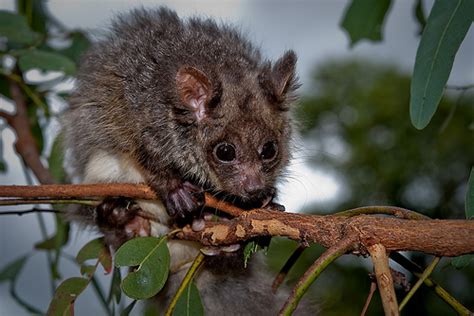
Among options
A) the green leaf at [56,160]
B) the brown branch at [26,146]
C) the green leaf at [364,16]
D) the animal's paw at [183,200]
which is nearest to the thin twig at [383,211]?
the animal's paw at [183,200]

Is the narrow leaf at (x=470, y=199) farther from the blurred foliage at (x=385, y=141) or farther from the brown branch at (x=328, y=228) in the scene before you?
the blurred foliage at (x=385, y=141)

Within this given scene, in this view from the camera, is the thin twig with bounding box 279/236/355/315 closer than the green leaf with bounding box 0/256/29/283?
Yes

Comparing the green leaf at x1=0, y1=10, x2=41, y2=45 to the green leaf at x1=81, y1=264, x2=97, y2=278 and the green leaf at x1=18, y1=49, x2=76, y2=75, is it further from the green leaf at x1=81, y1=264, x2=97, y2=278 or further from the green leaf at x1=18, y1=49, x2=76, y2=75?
the green leaf at x1=81, y1=264, x2=97, y2=278

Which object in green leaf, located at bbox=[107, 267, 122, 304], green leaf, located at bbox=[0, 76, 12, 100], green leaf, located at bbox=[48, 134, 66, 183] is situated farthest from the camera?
green leaf, located at bbox=[0, 76, 12, 100]

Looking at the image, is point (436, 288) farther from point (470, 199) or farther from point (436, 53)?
point (436, 53)

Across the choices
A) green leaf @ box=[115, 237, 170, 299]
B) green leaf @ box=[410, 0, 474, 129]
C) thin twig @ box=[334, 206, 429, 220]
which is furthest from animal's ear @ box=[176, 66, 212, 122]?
thin twig @ box=[334, 206, 429, 220]

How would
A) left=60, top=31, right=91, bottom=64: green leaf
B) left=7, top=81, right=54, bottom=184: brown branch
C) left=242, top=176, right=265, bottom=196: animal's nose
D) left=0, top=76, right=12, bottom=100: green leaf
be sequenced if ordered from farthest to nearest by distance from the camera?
1. left=60, top=31, right=91, bottom=64: green leaf
2. left=0, top=76, right=12, bottom=100: green leaf
3. left=7, top=81, right=54, bottom=184: brown branch
4. left=242, top=176, right=265, bottom=196: animal's nose

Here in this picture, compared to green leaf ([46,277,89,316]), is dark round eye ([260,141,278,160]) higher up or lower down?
higher up
